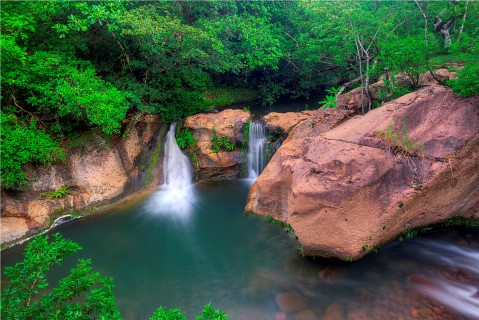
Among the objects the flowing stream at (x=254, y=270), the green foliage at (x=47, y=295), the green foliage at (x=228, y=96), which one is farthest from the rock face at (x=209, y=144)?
the green foliage at (x=47, y=295)

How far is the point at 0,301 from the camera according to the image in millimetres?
3375

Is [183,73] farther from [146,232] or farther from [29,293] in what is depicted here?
[29,293]

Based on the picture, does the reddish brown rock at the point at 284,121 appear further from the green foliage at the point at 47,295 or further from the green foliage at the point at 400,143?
the green foliage at the point at 47,295

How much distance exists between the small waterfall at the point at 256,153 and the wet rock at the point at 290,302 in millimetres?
5479

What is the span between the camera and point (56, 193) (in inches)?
334

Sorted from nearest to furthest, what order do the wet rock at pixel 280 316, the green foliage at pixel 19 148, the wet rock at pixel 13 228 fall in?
1. the wet rock at pixel 280 316
2. the green foliage at pixel 19 148
3. the wet rock at pixel 13 228

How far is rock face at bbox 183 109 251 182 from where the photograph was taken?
10.9 meters

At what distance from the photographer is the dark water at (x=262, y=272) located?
5.67 m

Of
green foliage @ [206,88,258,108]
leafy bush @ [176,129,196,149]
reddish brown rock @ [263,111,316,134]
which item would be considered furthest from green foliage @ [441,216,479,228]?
green foliage @ [206,88,258,108]

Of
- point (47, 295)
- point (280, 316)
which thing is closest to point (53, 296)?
point (47, 295)

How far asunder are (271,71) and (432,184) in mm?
11444

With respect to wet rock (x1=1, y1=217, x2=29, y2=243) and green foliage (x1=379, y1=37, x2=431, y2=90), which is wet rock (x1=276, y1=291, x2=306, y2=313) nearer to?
green foliage (x1=379, y1=37, x2=431, y2=90)

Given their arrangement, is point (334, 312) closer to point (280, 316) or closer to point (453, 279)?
point (280, 316)

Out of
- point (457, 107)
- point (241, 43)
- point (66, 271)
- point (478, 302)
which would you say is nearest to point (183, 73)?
point (241, 43)
